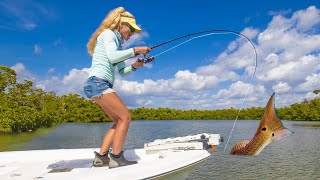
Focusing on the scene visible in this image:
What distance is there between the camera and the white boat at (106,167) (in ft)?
13.9

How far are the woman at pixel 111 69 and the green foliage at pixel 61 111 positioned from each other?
31578mm

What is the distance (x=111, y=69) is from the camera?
4699mm

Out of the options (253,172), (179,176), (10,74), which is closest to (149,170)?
(179,176)

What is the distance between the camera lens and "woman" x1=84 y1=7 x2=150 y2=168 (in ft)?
14.9

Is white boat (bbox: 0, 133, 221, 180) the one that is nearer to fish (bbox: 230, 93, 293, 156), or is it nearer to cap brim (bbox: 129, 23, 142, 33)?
fish (bbox: 230, 93, 293, 156)

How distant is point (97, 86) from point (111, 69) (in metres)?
0.31

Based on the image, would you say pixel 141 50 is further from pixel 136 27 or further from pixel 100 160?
pixel 100 160

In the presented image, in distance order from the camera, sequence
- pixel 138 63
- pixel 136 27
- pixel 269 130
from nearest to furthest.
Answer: pixel 136 27 < pixel 138 63 < pixel 269 130

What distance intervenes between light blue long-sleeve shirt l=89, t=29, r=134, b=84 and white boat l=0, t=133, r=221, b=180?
1247 mm

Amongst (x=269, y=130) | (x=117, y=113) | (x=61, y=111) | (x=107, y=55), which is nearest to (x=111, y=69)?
(x=107, y=55)

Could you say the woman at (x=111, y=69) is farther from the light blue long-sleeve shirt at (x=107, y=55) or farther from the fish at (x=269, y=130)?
the fish at (x=269, y=130)

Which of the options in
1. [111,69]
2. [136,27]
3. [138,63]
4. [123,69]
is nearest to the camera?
[111,69]

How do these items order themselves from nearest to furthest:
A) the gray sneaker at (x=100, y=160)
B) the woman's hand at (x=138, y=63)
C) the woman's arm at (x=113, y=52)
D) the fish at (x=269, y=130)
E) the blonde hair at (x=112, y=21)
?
the woman's arm at (x=113, y=52) → the blonde hair at (x=112, y=21) → the gray sneaker at (x=100, y=160) → the woman's hand at (x=138, y=63) → the fish at (x=269, y=130)

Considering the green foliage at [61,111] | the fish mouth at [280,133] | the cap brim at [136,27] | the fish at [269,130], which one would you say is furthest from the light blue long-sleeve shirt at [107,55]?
the green foliage at [61,111]
